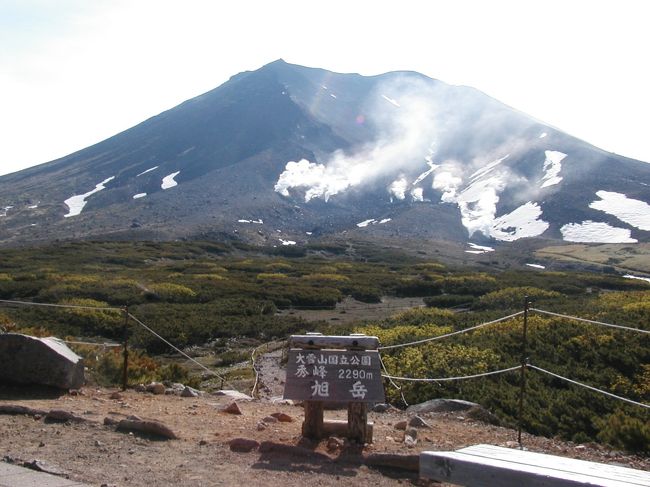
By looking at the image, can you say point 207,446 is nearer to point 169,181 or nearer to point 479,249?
point 479,249

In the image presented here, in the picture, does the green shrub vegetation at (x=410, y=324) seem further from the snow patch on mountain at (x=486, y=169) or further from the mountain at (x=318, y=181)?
the snow patch on mountain at (x=486, y=169)

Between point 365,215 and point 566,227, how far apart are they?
38806 millimetres

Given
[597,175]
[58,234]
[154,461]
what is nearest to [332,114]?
[597,175]

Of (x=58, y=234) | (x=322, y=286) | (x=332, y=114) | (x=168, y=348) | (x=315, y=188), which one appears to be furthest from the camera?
(x=332, y=114)

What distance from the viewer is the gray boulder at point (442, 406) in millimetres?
10016

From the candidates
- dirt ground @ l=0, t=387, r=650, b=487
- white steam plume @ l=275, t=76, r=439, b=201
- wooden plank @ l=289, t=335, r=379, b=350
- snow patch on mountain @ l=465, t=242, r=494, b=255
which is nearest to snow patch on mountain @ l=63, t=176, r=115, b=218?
white steam plume @ l=275, t=76, r=439, b=201

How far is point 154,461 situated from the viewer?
6.46 m

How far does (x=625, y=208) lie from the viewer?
122m

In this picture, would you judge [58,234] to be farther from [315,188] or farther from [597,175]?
[597,175]

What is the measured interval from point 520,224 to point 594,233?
1611 cm

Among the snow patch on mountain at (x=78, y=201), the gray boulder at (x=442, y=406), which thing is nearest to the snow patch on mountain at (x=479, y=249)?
the snow patch on mountain at (x=78, y=201)

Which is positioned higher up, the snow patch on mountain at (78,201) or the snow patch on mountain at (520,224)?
the snow patch on mountain at (78,201)

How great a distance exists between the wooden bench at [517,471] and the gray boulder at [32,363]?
21.7 feet

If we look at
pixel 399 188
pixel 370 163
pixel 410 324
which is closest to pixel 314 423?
pixel 410 324
